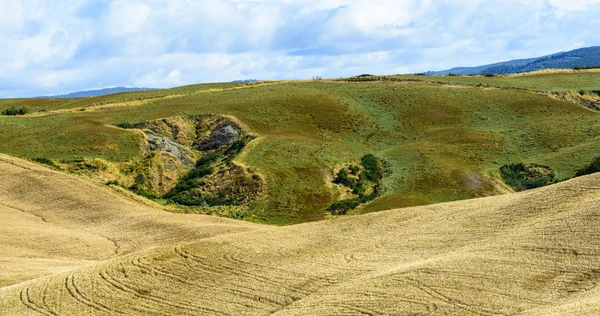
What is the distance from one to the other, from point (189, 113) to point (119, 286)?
66742 millimetres

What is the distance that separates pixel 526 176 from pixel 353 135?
81.7ft

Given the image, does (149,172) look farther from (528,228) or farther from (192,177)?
(528,228)

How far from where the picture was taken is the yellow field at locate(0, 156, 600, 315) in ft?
91.6

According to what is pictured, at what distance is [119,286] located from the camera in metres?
34.8

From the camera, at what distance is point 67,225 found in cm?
6169

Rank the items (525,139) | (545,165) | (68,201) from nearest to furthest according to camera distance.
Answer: (68,201) < (545,165) < (525,139)

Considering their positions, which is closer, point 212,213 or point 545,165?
point 212,213

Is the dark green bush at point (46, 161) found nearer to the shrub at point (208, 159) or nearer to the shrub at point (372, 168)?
the shrub at point (208, 159)

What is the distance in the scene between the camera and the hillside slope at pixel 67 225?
49281 mm

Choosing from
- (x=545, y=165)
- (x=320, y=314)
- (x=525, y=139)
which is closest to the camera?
(x=320, y=314)

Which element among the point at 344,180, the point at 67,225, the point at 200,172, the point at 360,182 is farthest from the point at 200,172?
the point at 67,225

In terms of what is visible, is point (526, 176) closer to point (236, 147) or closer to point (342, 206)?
point (342, 206)

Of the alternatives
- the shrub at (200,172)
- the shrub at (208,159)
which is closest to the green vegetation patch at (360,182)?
the shrub at (200,172)

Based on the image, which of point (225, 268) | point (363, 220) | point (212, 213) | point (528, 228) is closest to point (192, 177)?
point (212, 213)
